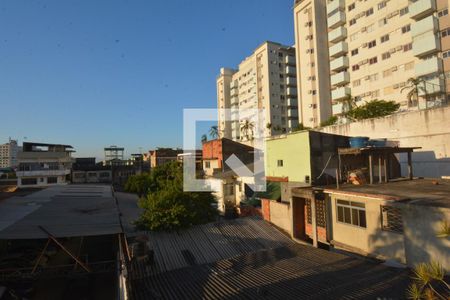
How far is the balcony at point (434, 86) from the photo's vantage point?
3272cm

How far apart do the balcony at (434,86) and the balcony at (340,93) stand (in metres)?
10.9

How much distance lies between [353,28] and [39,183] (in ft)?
185

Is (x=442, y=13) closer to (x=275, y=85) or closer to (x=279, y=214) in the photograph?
(x=279, y=214)

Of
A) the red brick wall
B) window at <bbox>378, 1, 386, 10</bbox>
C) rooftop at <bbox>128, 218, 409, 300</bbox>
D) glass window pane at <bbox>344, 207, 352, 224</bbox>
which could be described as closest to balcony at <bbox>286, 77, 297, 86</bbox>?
window at <bbox>378, 1, 386, 10</bbox>

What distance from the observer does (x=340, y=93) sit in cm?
4497

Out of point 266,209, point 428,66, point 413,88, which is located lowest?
point 266,209

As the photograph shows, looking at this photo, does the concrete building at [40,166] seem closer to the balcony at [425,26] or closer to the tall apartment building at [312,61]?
the tall apartment building at [312,61]

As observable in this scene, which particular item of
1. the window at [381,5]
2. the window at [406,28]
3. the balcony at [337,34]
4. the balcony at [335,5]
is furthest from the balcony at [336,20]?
the window at [406,28]

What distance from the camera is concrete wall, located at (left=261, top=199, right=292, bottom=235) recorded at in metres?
15.9

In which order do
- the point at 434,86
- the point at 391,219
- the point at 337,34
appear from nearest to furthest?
the point at 391,219 < the point at 434,86 < the point at 337,34

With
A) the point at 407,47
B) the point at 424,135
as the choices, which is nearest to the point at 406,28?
the point at 407,47

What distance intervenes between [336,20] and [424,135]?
2847 cm

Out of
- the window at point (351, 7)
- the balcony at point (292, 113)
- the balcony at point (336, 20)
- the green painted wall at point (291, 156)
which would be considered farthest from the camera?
the balcony at point (292, 113)

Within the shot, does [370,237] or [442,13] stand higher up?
[442,13]
